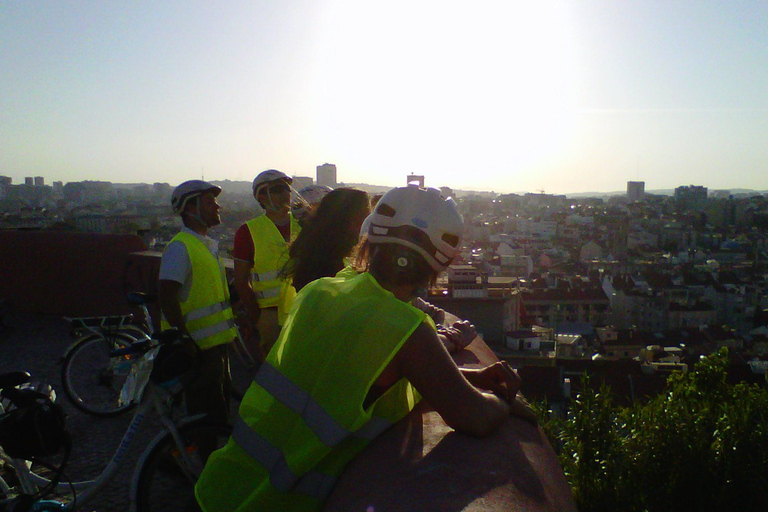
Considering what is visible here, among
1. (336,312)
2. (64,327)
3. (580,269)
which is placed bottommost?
(580,269)

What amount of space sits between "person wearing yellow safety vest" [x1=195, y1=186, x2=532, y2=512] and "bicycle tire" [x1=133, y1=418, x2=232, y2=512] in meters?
1.56

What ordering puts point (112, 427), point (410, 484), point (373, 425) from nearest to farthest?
point (410, 484) < point (373, 425) < point (112, 427)

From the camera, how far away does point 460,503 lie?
3.99ft

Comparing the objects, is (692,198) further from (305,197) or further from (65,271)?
(305,197)

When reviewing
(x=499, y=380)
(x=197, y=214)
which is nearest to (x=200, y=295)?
(x=197, y=214)

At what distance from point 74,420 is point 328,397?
4.13 metres

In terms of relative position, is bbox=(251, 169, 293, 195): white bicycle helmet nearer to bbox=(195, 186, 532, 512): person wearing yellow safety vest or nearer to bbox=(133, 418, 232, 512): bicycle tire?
bbox=(133, 418, 232, 512): bicycle tire

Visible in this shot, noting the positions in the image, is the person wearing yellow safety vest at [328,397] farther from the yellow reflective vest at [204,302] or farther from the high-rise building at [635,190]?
the high-rise building at [635,190]

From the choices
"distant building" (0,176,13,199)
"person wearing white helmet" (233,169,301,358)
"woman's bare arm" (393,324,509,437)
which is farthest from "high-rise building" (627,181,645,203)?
"woman's bare arm" (393,324,509,437)

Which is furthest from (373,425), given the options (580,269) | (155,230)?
(580,269)

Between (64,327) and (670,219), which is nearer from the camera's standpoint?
(64,327)

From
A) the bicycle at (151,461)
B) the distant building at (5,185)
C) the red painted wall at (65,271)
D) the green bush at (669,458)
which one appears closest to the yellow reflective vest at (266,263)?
the bicycle at (151,461)

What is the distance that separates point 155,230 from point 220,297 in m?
5.82

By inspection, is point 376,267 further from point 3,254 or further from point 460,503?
point 3,254
